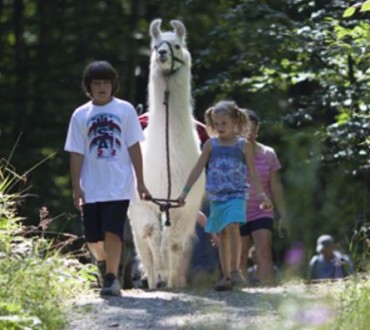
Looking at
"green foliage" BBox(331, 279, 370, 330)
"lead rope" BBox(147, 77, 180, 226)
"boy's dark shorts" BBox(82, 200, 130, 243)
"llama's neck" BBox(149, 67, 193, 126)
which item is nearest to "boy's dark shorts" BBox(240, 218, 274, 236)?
"lead rope" BBox(147, 77, 180, 226)

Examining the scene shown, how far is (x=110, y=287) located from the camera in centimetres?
906

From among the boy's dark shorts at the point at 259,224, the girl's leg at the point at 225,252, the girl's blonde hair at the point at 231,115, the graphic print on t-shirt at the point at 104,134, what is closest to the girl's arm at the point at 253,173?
the girl's blonde hair at the point at 231,115

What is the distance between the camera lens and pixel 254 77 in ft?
51.1

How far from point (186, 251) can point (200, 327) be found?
186 inches

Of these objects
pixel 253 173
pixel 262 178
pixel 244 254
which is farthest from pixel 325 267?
pixel 253 173

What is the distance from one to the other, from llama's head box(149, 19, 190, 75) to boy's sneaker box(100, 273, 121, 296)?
2.63 m

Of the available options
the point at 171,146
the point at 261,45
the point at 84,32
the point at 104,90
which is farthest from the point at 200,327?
the point at 84,32

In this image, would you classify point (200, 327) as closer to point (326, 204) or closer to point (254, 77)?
point (326, 204)

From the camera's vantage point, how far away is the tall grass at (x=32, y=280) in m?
7.23

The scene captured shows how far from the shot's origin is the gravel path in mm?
7199

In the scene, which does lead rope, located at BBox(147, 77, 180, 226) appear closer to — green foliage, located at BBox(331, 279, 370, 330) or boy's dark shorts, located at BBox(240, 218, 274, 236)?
boy's dark shorts, located at BBox(240, 218, 274, 236)

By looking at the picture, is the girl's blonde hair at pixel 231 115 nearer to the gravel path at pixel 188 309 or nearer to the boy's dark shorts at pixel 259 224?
the boy's dark shorts at pixel 259 224

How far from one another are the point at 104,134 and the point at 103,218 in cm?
55

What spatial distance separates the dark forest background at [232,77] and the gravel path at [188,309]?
25.7 inches
